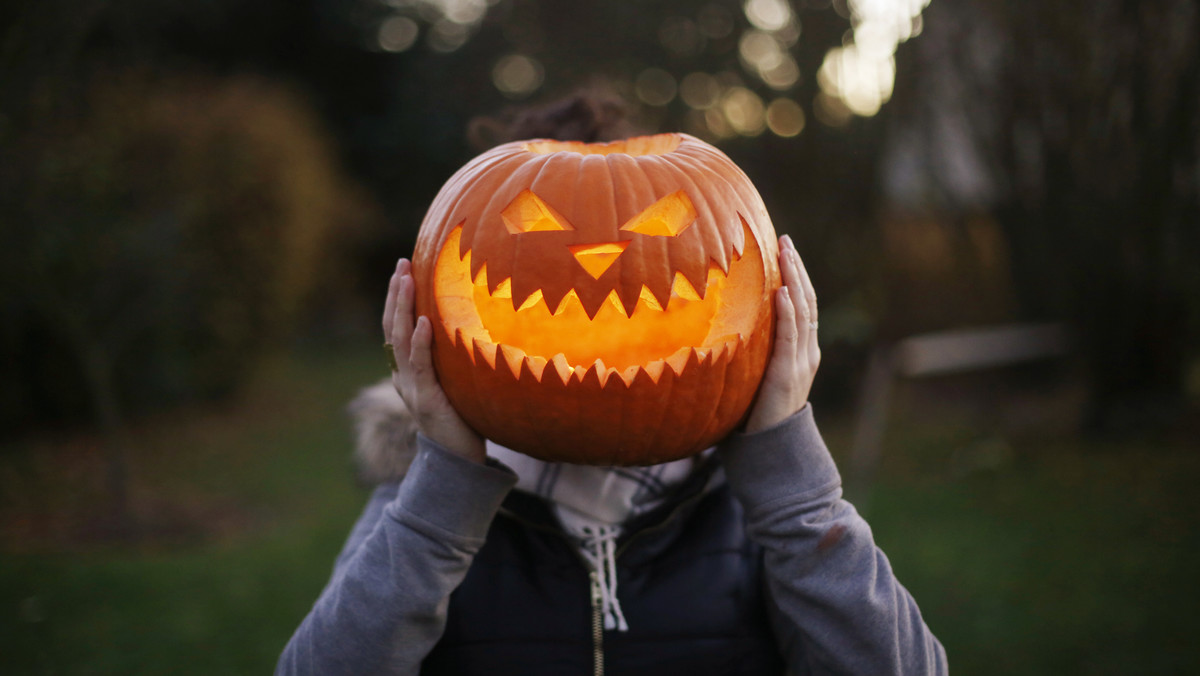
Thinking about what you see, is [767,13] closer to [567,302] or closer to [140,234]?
[140,234]

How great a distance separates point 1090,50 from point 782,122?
97.4 inches

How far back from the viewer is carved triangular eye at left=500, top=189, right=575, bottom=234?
1572 mm

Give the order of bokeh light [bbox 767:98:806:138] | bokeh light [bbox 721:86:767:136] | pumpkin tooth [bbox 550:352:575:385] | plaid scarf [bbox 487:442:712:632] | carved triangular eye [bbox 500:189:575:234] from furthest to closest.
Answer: bokeh light [bbox 721:86:767:136] → bokeh light [bbox 767:98:806:138] → plaid scarf [bbox 487:442:712:632] → carved triangular eye [bbox 500:189:575:234] → pumpkin tooth [bbox 550:352:575:385]

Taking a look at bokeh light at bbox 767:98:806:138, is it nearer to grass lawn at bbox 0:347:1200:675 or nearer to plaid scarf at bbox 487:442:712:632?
grass lawn at bbox 0:347:1200:675

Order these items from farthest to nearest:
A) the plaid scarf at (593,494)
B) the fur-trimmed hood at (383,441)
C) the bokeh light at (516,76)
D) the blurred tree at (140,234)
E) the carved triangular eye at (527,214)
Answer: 1. the bokeh light at (516,76)
2. the blurred tree at (140,234)
3. the fur-trimmed hood at (383,441)
4. the plaid scarf at (593,494)
5. the carved triangular eye at (527,214)

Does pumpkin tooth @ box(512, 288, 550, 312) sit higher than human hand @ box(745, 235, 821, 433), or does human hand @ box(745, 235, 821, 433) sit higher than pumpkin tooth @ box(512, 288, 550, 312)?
pumpkin tooth @ box(512, 288, 550, 312)

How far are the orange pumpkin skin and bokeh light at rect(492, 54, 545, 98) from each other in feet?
35.6

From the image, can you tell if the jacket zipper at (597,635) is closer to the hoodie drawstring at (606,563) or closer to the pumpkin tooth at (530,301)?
the hoodie drawstring at (606,563)

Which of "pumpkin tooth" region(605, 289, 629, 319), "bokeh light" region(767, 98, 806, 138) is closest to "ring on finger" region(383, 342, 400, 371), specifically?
"pumpkin tooth" region(605, 289, 629, 319)

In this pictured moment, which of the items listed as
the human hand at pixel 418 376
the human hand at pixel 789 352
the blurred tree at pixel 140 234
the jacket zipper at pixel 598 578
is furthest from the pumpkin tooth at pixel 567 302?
Result: the blurred tree at pixel 140 234

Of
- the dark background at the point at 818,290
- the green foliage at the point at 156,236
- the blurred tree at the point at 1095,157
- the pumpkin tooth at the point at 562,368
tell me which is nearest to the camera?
the pumpkin tooth at the point at 562,368

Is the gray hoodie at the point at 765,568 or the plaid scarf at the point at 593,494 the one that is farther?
the plaid scarf at the point at 593,494

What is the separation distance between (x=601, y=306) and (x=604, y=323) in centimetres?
5

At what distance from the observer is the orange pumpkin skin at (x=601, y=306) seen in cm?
150
